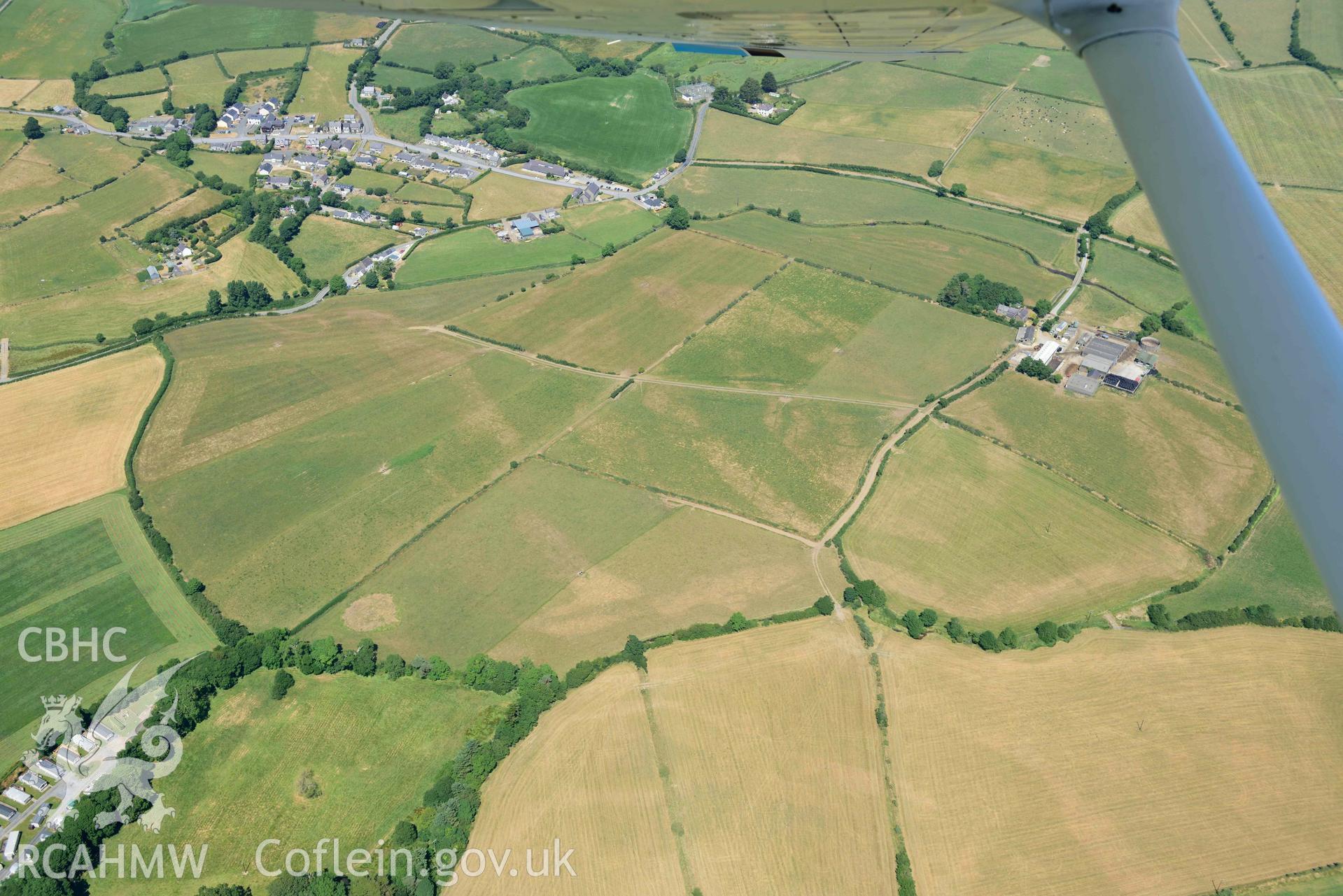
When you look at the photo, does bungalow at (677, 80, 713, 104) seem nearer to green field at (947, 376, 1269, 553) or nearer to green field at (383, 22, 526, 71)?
green field at (383, 22, 526, 71)

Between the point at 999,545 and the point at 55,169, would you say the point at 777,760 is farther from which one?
the point at 55,169

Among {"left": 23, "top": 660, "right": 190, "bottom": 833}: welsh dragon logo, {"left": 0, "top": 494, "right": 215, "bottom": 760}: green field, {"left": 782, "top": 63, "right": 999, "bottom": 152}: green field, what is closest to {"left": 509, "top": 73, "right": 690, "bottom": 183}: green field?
{"left": 782, "top": 63, "right": 999, "bottom": 152}: green field

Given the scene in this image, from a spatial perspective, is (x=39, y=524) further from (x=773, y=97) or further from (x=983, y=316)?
(x=773, y=97)

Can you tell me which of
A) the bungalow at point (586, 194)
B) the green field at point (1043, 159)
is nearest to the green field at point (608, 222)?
the bungalow at point (586, 194)

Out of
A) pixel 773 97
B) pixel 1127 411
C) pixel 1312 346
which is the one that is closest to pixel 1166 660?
pixel 1127 411

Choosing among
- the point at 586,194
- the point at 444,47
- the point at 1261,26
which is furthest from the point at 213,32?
the point at 1261,26

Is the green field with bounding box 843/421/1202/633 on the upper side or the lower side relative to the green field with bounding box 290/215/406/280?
lower

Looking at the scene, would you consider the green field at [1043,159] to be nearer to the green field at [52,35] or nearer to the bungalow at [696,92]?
the bungalow at [696,92]
